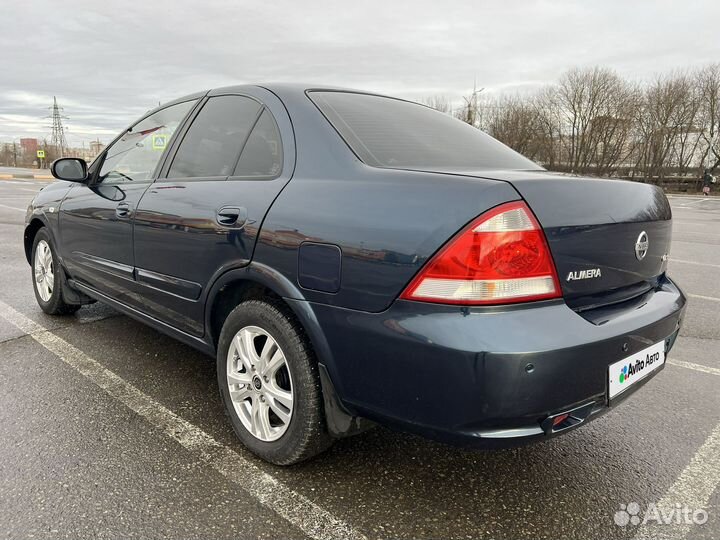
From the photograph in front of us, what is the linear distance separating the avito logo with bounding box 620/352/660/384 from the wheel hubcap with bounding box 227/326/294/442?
1198 millimetres

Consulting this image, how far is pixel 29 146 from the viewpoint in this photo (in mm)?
56312

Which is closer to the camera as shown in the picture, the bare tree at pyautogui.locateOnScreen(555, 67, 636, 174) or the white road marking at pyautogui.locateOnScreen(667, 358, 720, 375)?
the white road marking at pyautogui.locateOnScreen(667, 358, 720, 375)

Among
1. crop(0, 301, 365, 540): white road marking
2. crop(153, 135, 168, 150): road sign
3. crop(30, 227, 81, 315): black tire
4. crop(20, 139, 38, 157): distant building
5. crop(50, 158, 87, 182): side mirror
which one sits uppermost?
crop(20, 139, 38, 157): distant building

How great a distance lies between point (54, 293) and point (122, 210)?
1.53 metres

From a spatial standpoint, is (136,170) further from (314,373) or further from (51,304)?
(314,373)

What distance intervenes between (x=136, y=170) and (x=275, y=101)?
4.17 ft

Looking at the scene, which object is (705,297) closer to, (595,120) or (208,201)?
(208,201)

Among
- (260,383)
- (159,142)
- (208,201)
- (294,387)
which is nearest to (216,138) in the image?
(208,201)

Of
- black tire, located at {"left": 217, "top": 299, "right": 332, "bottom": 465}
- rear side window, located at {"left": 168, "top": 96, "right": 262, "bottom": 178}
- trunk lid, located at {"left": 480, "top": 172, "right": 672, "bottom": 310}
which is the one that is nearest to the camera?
trunk lid, located at {"left": 480, "top": 172, "right": 672, "bottom": 310}

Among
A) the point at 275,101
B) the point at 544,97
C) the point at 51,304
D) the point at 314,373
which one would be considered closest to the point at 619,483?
the point at 314,373

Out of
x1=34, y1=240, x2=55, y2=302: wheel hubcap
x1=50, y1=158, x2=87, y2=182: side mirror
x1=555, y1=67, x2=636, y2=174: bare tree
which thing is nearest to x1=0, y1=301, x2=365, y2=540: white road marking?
x1=34, y1=240, x2=55, y2=302: wheel hubcap

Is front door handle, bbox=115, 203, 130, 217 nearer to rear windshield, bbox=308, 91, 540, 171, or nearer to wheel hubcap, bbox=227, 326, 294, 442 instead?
wheel hubcap, bbox=227, 326, 294, 442

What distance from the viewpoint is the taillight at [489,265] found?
1.59m

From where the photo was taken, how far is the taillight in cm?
159
